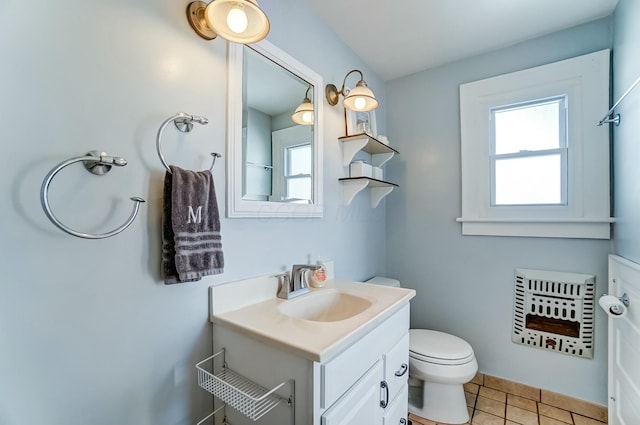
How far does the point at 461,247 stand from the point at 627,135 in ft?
3.47

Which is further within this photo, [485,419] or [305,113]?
[485,419]

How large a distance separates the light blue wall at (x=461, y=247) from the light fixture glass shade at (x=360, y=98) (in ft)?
2.65

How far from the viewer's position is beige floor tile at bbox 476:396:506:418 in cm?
172

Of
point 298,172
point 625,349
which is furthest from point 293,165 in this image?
point 625,349

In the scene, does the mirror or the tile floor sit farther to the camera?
the tile floor

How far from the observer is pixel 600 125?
1.65 metres

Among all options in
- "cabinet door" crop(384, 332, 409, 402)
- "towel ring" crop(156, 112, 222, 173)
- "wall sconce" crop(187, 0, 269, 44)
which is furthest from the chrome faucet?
"wall sconce" crop(187, 0, 269, 44)

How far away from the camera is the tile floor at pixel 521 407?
5.39 ft

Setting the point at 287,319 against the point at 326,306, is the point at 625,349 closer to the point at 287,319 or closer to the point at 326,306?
the point at 326,306

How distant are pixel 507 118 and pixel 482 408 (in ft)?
6.34

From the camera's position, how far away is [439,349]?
65.8 inches

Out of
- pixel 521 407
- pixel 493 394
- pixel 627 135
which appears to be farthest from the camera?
pixel 493 394

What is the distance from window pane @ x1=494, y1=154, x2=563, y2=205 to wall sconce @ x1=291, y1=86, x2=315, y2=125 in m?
1.39

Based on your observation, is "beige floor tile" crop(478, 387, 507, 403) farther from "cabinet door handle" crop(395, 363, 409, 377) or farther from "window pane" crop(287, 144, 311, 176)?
"window pane" crop(287, 144, 311, 176)
